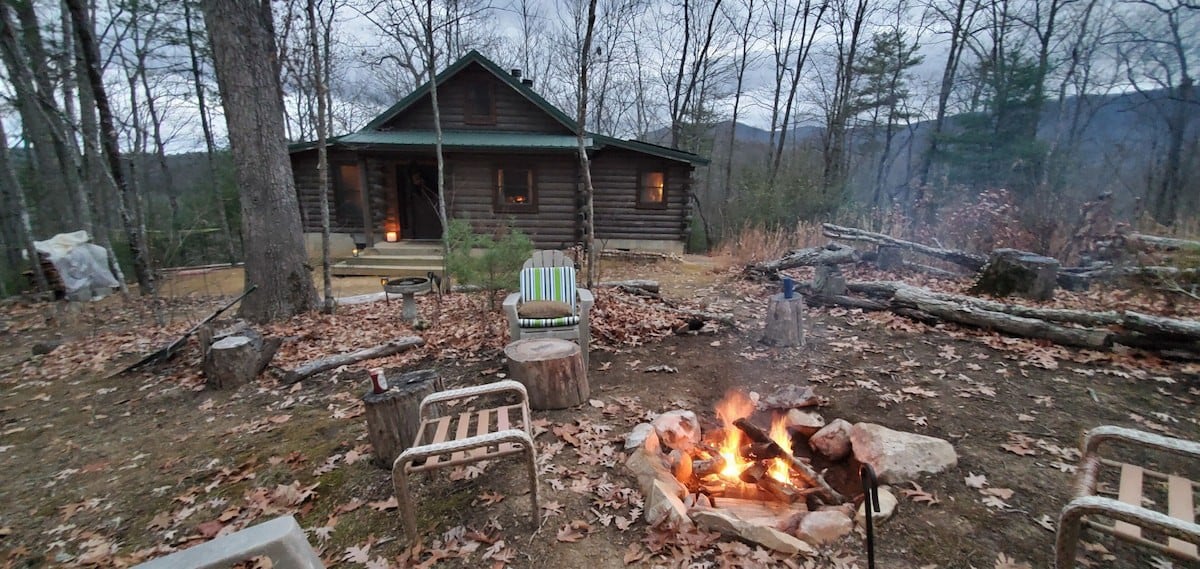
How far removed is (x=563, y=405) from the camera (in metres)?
3.74

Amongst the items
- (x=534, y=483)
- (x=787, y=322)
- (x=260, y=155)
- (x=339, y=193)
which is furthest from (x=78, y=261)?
(x=787, y=322)

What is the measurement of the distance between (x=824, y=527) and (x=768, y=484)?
0.51 metres

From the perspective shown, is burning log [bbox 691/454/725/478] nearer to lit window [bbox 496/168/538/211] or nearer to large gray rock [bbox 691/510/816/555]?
large gray rock [bbox 691/510/816/555]

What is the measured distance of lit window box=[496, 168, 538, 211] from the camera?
1296cm

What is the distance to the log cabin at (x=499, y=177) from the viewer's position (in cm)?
1245

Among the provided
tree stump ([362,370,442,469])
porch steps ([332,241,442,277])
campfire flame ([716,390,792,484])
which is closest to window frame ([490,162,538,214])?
porch steps ([332,241,442,277])

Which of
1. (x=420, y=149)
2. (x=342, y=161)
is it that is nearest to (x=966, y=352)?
(x=420, y=149)

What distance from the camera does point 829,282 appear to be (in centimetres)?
697

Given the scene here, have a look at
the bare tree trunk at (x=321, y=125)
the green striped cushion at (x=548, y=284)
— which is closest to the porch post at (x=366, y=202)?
the bare tree trunk at (x=321, y=125)

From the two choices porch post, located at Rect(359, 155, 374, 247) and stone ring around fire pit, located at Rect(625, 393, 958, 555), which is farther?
porch post, located at Rect(359, 155, 374, 247)

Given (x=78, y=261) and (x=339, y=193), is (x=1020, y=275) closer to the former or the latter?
(x=339, y=193)

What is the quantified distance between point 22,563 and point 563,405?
A: 318 cm

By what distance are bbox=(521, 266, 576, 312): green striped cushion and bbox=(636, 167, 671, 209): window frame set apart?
860 cm

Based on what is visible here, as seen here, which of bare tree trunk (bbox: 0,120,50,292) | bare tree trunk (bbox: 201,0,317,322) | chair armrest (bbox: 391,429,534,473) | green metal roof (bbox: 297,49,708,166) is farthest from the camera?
green metal roof (bbox: 297,49,708,166)
